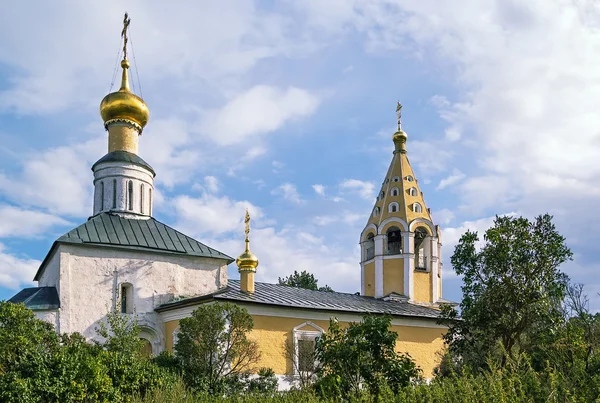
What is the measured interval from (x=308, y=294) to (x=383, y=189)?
20.0 ft

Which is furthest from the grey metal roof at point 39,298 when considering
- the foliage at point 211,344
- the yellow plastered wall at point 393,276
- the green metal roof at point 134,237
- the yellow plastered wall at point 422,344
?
the yellow plastered wall at point 393,276

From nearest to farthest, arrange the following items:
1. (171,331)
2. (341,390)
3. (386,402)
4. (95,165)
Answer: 1. (386,402)
2. (341,390)
3. (171,331)
4. (95,165)

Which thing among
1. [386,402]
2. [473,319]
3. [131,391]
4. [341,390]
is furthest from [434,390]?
[473,319]

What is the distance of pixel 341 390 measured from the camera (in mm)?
9992

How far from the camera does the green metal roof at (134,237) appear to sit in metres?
17.5

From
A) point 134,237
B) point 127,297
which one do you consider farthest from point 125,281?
point 134,237

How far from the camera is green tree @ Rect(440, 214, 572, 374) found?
13.9 m

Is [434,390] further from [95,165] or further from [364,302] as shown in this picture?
[95,165]

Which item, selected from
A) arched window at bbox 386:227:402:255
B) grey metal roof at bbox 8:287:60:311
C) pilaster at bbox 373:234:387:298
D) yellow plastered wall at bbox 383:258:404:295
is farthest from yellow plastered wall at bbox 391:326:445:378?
grey metal roof at bbox 8:287:60:311

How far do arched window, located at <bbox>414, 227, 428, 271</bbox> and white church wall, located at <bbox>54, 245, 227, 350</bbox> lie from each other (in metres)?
7.78

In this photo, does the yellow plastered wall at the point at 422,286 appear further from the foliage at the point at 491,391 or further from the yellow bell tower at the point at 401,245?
the foliage at the point at 491,391

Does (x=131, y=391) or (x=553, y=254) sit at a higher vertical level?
(x=553, y=254)

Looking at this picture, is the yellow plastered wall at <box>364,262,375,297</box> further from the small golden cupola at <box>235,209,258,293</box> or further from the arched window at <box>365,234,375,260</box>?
the small golden cupola at <box>235,209,258,293</box>

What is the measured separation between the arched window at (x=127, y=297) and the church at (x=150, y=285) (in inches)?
1.0
